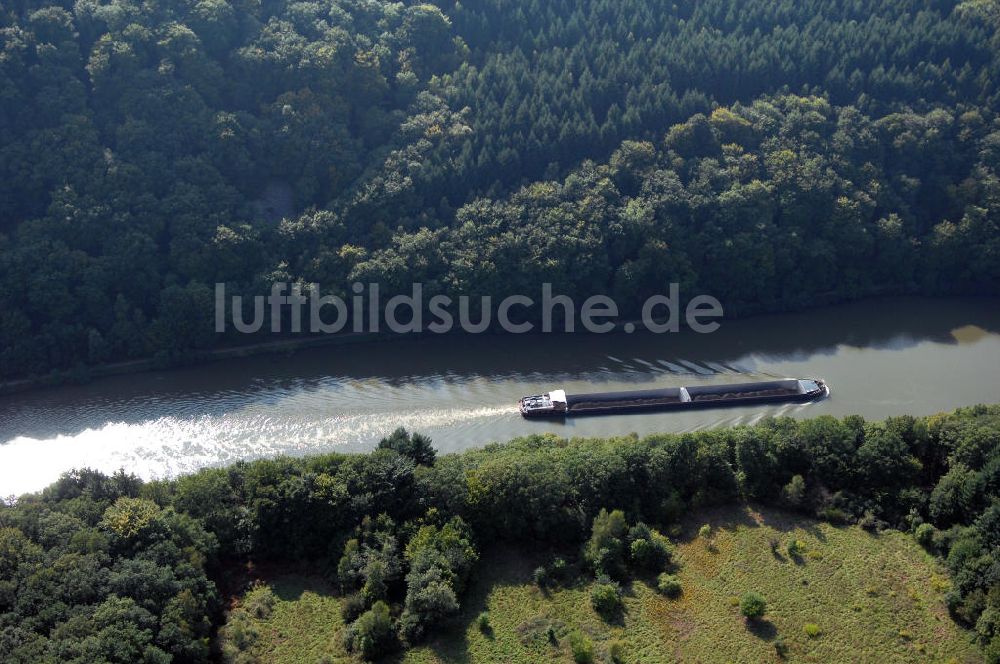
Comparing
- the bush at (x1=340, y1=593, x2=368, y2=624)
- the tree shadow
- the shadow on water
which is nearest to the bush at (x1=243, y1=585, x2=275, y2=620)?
the bush at (x1=340, y1=593, x2=368, y2=624)

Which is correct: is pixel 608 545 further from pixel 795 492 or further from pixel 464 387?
pixel 464 387

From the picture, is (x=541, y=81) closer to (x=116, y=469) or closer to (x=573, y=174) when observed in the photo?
(x=573, y=174)

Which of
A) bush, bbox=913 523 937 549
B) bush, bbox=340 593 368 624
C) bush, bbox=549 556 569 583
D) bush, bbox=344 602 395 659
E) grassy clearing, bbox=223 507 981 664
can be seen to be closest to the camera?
bush, bbox=344 602 395 659

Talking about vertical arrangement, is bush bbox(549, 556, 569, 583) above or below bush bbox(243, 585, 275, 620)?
above

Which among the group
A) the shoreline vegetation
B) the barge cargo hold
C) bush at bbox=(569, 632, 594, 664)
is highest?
the shoreline vegetation

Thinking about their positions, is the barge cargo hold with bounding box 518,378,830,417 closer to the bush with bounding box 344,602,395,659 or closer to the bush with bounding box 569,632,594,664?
the bush with bounding box 569,632,594,664

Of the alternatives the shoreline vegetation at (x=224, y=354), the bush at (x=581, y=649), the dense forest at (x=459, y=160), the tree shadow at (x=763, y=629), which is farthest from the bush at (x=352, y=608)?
the dense forest at (x=459, y=160)

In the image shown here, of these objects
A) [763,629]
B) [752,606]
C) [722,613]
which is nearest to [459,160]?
[722,613]

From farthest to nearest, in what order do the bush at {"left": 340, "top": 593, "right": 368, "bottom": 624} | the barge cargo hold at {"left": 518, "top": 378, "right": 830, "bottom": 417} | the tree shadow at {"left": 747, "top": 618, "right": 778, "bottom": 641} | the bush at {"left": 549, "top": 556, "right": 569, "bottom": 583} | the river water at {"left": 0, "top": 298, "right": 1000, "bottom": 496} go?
the barge cargo hold at {"left": 518, "top": 378, "right": 830, "bottom": 417}, the river water at {"left": 0, "top": 298, "right": 1000, "bottom": 496}, the bush at {"left": 549, "top": 556, "right": 569, "bottom": 583}, the bush at {"left": 340, "top": 593, "right": 368, "bottom": 624}, the tree shadow at {"left": 747, "top": 618, "right": 778, "bottom": 641}

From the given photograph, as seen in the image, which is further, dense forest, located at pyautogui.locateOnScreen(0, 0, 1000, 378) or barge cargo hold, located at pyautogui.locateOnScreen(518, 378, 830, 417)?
dense forest, located at pyautogui.locateOnScreen(0, 0, 1000, 378)
